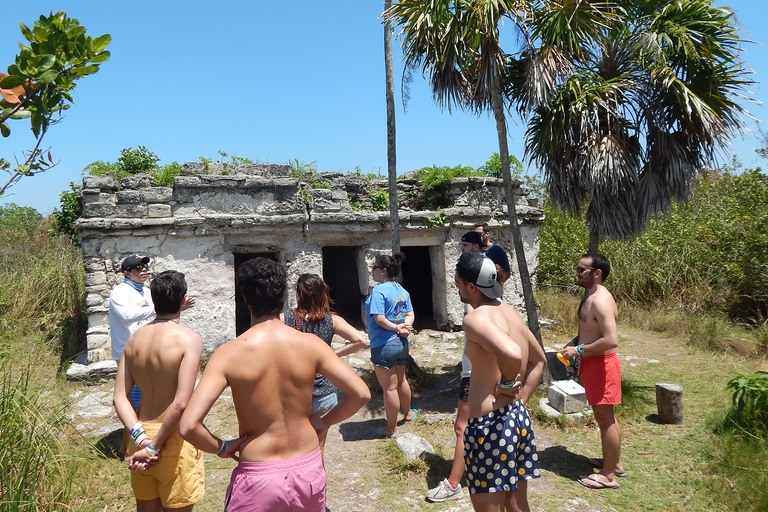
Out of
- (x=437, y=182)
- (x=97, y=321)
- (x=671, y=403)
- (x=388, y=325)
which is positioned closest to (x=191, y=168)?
(x=97, y=321)

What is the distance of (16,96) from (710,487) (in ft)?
17.1

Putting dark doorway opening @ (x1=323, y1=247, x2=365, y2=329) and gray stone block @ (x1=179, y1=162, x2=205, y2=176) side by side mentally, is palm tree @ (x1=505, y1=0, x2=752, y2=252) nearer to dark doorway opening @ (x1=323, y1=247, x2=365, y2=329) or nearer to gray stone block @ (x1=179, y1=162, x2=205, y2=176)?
gray stone block @ (x1=179, y1=162, x2=205, y2=176)

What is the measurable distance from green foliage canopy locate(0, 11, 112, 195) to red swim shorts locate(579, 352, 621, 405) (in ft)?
13.1

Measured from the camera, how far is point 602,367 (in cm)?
403

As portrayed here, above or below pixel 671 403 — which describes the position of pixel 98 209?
above

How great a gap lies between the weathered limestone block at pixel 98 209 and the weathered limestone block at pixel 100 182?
0.25 metres

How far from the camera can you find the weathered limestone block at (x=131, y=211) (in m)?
7.20

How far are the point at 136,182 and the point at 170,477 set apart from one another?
5.77 meters

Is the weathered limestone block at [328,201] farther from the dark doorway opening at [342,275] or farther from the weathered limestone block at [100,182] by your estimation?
the dark doorway opening at [342,275]

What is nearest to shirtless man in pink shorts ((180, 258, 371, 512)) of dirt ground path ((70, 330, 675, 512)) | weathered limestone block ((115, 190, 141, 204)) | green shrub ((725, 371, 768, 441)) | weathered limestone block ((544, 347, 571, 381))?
dirt ground path ((70, 330, 675, 512))

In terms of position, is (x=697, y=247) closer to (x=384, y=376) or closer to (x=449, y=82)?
(x=449, y=82)

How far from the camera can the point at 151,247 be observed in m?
7.34

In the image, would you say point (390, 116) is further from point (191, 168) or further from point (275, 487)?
point (275, 487)

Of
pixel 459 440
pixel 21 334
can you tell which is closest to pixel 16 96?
pixel 459 440
